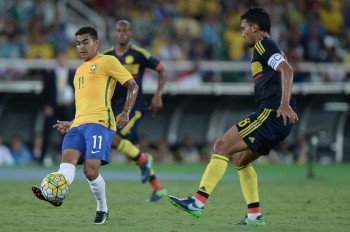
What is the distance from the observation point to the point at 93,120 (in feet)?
A: 33.5

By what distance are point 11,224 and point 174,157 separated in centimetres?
1478

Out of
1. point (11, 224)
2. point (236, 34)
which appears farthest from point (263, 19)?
point (236, 34)

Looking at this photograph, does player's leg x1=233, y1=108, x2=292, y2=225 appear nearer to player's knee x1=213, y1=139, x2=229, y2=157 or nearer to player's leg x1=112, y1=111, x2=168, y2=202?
player's knee x1=213, y1=139, x2=229, y2=157

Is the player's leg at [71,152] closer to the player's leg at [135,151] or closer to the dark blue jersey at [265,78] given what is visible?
the dark blue jersey at [265,78]

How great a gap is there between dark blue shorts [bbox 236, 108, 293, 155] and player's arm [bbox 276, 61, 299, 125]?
1.23ft

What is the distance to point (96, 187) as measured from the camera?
1019 cm

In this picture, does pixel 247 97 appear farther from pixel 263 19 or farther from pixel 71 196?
pixel 263 19

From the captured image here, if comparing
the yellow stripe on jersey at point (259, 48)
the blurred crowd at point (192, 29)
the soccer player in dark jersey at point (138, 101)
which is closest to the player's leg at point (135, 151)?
the soccer player in dark jersey at point (138, 101)

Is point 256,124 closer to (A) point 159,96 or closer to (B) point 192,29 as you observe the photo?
(A) point 159,96

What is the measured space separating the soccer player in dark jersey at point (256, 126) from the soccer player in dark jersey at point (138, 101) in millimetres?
3730

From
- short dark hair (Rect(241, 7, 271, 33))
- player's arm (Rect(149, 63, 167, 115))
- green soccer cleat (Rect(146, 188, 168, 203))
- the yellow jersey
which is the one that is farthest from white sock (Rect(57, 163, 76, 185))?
player's arm (Rect(149, 63, 167, 115))

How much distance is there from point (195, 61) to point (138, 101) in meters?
9.40

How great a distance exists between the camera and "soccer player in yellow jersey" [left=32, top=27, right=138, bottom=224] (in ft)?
33.1

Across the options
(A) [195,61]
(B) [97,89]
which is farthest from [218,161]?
(A) [195,61]
